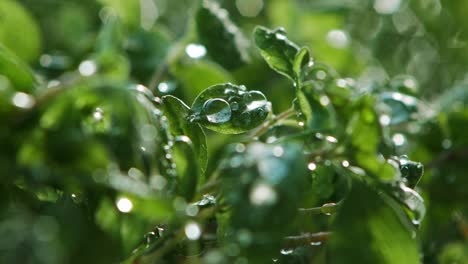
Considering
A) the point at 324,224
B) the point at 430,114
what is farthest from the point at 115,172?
the point at 430,114

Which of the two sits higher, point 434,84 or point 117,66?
point 434,84

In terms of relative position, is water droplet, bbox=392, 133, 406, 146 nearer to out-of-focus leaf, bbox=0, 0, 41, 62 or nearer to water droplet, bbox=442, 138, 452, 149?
water droplet, bbox=442, 138, 452, 149

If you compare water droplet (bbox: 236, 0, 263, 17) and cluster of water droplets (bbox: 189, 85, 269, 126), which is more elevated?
water droplet (bbox: 236, 0, 263, 17)

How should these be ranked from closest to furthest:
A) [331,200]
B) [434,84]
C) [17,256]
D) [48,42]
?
[17,256], [331,200], [48,42], [434,84]

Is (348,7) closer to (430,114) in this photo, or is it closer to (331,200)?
(430,114)

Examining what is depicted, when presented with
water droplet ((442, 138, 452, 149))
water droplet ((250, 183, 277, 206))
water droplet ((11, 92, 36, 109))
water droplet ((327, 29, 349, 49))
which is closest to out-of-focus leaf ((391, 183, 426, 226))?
water droplet ((250, 183, 277, 206))

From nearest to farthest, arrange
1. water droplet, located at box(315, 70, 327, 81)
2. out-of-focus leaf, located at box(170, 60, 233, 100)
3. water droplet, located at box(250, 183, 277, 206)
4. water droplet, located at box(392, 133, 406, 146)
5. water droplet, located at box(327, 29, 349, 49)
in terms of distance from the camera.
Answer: water droplet, located at box(250, 183, 277, 206), water droplet, located at box(315, 70, 327, 81), water droplet, located at box(392, 133, 406, 146), out-of-focus leaf, located at box(170, 60, 233, 100), water droplet, located at box(327, 29, 349, 49)
